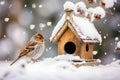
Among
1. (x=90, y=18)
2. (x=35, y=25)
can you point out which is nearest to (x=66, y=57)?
(x=90, y=18)

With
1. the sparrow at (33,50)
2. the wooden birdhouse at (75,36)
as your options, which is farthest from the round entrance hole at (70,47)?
the sparrow at (33,50)

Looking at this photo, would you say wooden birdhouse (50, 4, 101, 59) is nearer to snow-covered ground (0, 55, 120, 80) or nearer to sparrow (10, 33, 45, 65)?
sparrow (10, 33, 45, 65)

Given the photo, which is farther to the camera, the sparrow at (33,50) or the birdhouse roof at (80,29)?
the birdhouse roof at (80,29)

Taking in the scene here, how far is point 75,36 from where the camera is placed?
3.61 feet

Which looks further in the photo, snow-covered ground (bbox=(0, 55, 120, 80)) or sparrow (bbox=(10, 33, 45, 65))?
sparrow (bbox=(10, 33, 45, 65))

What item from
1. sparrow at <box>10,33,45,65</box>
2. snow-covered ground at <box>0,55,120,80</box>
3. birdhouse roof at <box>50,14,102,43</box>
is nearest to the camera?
snow-covered ground at <box>0,55,120,80</box>

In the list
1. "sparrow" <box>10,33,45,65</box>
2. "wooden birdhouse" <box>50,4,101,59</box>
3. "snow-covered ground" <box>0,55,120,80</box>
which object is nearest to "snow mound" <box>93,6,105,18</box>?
"wooden birdhouse" <box>50,4,101,59</box>

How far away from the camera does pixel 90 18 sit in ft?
4.01

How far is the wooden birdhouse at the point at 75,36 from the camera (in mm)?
1093

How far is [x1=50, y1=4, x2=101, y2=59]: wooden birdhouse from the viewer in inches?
43.0

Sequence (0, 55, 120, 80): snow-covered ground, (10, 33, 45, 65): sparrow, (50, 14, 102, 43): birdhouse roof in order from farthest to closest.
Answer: (50, 14, 102, 43): birdhouse roof, (10, 33, 45, 65): sparrow, (0, 55, 120, 80): snow-covered ground

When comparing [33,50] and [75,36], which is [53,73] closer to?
[33,50]

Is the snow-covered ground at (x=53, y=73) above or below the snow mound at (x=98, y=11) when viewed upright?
above

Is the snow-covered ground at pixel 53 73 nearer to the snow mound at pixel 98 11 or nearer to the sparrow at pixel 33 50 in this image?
the sparrow at pixel 33 50
